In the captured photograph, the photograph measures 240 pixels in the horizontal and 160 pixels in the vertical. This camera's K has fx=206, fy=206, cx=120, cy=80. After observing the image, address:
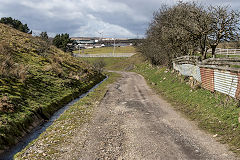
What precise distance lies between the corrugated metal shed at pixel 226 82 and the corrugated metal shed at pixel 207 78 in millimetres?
681

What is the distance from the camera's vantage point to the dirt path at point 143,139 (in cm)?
734

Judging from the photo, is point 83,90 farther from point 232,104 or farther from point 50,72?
point 232,104

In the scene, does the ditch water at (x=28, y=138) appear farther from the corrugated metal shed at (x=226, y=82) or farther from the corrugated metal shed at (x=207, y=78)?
the corrugated metal shed at (x=207, y=78)

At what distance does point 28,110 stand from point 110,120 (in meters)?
4.70

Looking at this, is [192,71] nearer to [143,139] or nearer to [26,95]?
[143,139]

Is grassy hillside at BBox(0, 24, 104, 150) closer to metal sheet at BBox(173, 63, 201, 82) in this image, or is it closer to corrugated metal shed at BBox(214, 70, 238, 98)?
corrugated metal shed at BBox(214, 70, 238, 98)

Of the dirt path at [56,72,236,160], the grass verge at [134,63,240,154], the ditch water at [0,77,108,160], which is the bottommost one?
the ditch water at [0,77,108,160]

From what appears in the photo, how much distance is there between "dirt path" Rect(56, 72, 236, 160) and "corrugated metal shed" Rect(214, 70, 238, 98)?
9.08 ft

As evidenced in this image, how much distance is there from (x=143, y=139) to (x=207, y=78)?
8.52m

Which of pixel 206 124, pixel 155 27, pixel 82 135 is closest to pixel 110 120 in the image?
pixel 82 135

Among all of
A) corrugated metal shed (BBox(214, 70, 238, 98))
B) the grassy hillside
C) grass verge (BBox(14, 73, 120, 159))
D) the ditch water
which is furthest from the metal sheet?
the ditch water

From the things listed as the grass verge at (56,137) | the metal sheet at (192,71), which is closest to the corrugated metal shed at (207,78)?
the metal sheet at (192,71)

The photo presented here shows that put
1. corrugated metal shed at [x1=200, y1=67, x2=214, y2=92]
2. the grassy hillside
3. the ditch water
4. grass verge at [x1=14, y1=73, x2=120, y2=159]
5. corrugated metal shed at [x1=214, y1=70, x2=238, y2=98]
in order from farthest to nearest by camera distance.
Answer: corrugated metal shed at [x1=200, y1=67, x2=214, y2=92] → corrugated metal shed at [x1=214, y1=70, x2=238, y2=98] → the grassy hillside → the ditch water → grass verge at [x1=14, y1=73, x2=120, y2=159]

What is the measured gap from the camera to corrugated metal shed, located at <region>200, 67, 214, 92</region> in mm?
14008
